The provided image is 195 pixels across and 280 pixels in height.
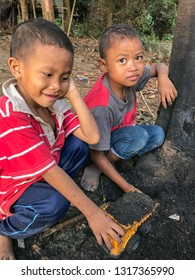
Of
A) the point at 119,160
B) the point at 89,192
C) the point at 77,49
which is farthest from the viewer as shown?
the point at 77,49

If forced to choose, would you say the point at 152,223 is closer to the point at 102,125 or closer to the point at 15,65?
the point at 102,125

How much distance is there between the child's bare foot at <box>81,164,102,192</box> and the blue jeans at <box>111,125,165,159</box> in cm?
21

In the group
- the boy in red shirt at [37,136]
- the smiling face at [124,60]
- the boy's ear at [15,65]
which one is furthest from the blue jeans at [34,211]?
the smiling face at [124,60]

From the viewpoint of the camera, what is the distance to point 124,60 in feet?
6.89

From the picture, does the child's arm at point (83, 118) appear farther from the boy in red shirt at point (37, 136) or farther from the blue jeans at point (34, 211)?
the blue jeans at point (34, 211)

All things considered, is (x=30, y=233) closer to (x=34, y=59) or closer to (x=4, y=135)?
(x=4, y=135)

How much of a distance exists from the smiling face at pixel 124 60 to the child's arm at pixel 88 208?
2.73 ft

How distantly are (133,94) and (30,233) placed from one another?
1.23 meters

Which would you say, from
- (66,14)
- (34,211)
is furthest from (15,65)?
(66,14)

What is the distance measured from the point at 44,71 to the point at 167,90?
1.00 m

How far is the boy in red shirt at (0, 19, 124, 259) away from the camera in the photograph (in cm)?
152

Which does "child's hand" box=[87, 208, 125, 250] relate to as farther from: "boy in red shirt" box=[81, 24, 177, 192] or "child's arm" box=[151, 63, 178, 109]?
"child's arm" box=[151, 63, 178, 109]

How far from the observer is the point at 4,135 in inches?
61.4
